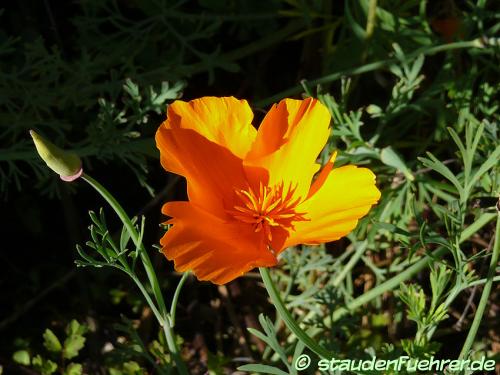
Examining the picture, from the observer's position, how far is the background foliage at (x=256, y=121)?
1671 millimetres

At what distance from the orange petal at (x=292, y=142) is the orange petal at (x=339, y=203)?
0.19 feet

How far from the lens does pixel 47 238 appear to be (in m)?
2.00

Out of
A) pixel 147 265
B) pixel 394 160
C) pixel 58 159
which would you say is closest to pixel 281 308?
pixel 147 265

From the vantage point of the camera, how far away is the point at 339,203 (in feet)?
3.98

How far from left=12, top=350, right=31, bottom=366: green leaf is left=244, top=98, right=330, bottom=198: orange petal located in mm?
795

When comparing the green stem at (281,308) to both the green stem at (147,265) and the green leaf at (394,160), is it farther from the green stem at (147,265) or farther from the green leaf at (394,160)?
the green leaf at (394,160)

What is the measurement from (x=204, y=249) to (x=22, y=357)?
83 cm

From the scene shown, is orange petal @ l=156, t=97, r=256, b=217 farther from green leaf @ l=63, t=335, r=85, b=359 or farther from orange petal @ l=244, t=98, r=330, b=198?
green leaf @ l=63, t=335, r=85, b=359

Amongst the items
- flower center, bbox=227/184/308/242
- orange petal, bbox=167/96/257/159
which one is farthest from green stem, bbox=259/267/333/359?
orange petal, bbox=167/96/257/159

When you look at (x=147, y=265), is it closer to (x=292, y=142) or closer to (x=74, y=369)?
(x=292, y=142)

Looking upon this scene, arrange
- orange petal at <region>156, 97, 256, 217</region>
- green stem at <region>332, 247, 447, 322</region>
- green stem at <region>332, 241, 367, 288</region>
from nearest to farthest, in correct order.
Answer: orange petal at <region>156, 97, 256, 217</region>, green stem at <region>332, 247, 447, 322</region>, green stem at <region>332, 241, 367, 288</region>

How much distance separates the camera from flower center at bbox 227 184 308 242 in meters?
1.28

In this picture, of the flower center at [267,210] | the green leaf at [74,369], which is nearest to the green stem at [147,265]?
the flower center at [267,210]

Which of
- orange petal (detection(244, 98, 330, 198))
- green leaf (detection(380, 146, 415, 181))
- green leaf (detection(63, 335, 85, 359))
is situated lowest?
green leaf (detection(63, 335, 85, 359))
